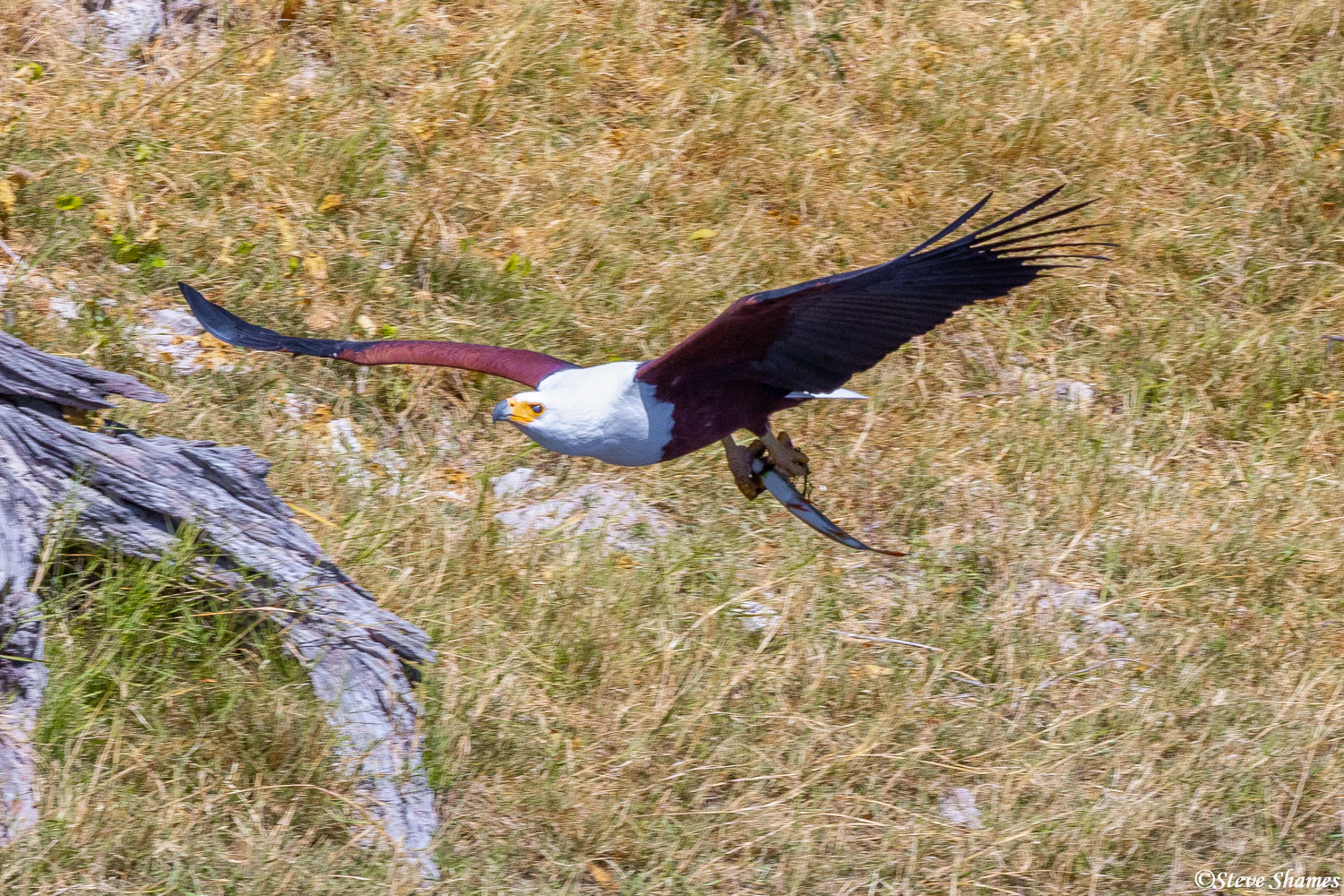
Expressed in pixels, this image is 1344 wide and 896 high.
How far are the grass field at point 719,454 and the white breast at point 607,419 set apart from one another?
0.69 metres

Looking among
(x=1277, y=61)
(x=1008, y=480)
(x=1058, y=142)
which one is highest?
(x=1277, y=61)

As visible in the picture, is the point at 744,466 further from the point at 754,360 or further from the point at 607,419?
the point at 607,419

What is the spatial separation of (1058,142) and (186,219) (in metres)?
3.64

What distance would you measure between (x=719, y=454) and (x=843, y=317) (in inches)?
61.4

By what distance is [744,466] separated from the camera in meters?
3.55

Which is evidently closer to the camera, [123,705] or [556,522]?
[123,705]

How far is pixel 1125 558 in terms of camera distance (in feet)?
13.8

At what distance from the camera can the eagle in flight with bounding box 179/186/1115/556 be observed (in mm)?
2859

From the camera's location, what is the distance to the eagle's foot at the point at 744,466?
139 inches

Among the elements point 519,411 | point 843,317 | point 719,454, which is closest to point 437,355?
Answer: point 519,411

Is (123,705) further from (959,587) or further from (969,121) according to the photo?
(969,121)

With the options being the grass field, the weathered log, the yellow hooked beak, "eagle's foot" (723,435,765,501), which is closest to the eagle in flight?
the yellow hooked beak

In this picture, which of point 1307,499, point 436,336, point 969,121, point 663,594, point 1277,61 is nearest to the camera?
point 663,594

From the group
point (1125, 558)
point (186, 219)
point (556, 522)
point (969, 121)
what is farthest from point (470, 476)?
point (969, 121)
